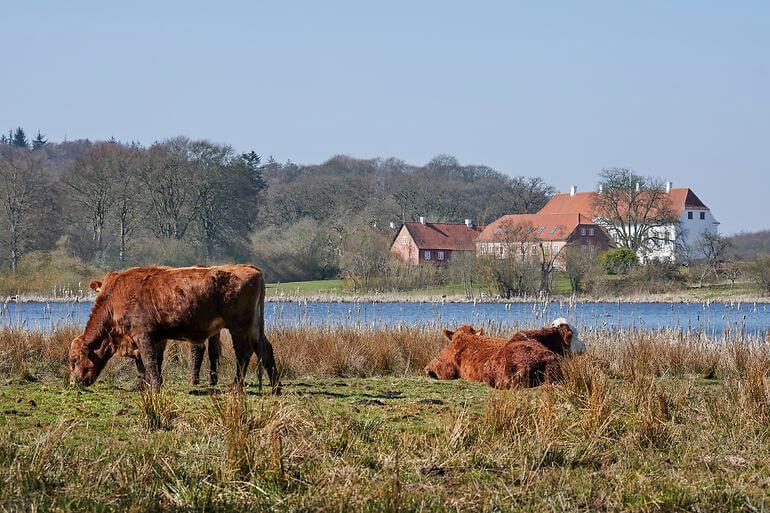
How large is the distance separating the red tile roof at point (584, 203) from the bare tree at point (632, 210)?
38.1 feet

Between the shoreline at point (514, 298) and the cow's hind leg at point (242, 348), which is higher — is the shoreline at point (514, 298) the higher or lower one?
the lower one

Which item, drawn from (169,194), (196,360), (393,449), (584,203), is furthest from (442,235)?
(393,449)

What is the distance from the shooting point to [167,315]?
10734 mm

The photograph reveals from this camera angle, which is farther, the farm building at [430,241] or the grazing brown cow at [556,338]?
the farm building at [430,241]

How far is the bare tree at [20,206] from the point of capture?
4841 centimetres

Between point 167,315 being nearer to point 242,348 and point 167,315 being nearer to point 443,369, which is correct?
point 242,348

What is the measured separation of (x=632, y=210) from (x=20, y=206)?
39362mm

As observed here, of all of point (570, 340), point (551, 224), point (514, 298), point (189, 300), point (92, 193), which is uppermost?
point (92, 193)

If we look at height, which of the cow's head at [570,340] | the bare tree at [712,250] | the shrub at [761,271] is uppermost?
the bare tree at [712,250]

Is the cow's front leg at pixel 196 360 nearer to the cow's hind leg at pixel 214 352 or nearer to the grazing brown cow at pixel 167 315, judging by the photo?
the cow's hind leg at pixel 214 352

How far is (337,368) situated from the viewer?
44.7 ft

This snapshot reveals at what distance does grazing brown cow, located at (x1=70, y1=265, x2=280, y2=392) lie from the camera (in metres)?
10.6

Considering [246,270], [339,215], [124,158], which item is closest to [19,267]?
[124,158]

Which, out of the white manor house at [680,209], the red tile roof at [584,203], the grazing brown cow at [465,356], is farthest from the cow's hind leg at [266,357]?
the red tile roof at [584,203]
